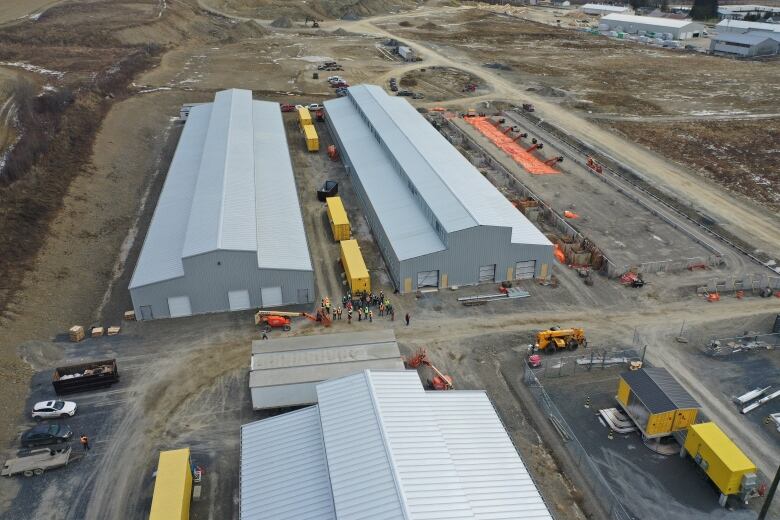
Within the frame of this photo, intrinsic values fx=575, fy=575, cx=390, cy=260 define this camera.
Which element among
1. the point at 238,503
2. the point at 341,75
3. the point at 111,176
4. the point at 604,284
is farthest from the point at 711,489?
the point at 341,75

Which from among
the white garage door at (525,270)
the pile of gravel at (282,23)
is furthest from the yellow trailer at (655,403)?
the pile of gravel at (282,23)

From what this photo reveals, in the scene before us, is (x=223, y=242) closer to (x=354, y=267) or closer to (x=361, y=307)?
(x=354, y=267)

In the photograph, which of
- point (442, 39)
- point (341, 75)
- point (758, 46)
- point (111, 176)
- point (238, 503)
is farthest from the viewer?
point (442, 39)

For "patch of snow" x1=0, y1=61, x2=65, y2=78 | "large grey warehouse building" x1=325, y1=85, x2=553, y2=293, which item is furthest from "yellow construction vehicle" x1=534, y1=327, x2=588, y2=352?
"patch of snow" x1=0, y1=61, x2=65, y2=78

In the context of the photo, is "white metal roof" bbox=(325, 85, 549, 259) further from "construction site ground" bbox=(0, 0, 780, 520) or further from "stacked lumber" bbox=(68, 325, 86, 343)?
"stacked lumber" bbox=(68, 325, 86, 343)

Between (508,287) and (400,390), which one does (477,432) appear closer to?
(400,390)

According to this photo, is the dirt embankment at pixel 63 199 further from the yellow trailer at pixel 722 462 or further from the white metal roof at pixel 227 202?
the yellow trailer at pixel 722 462

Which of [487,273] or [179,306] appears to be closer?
[179,306]

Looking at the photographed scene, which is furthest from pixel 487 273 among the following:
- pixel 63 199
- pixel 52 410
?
pixel 63 199
